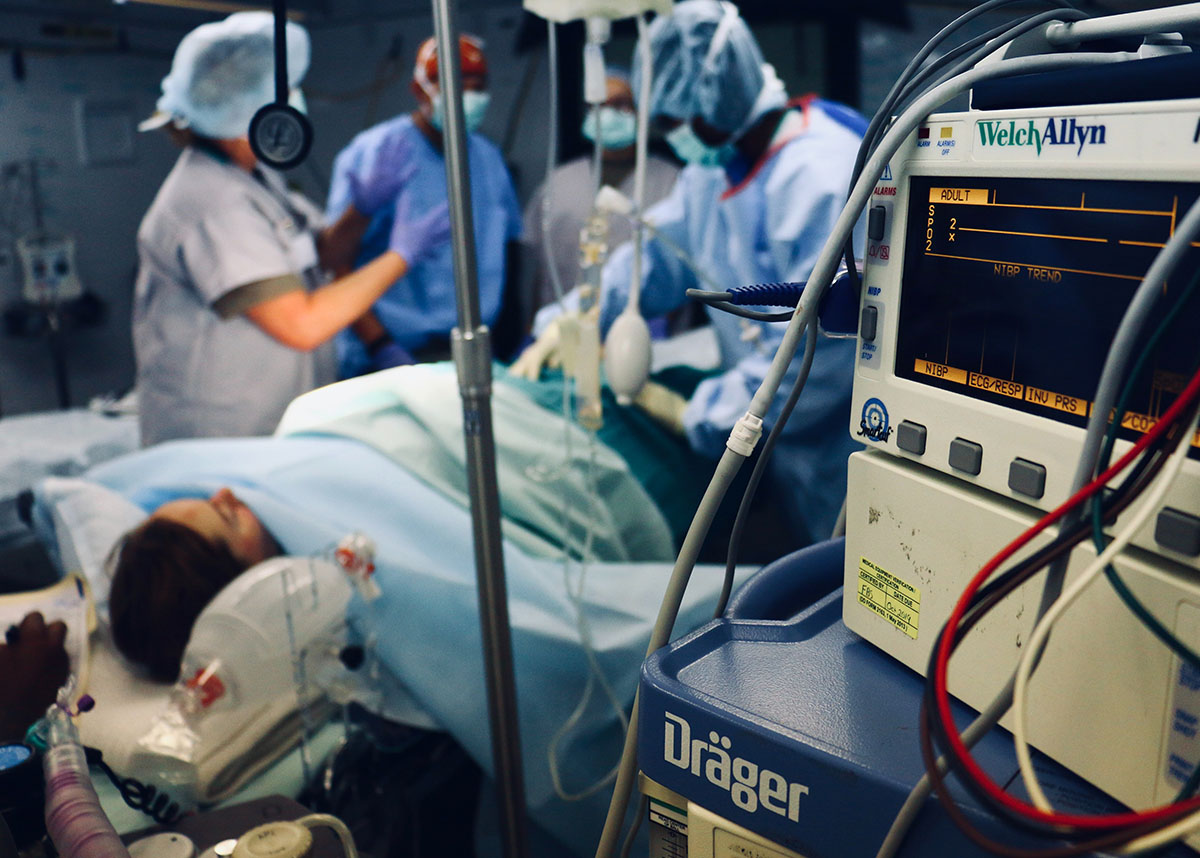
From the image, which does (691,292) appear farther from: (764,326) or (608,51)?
(608,51)

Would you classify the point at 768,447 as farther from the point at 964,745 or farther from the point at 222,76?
the point at 222,76

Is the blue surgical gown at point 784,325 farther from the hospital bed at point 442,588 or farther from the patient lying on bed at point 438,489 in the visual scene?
the hospital bed at point 442,588

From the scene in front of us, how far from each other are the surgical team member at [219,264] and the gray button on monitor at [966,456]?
67.8 inches

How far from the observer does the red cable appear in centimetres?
37

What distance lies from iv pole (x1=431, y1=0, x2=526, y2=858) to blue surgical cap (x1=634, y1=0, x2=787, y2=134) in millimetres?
1103

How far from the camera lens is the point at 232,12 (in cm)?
197

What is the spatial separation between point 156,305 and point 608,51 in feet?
5.38

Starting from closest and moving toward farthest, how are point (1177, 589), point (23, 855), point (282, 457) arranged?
point (1177, 589)
point (23, 855)
point (282, 457)

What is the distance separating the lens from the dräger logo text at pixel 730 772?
511mm

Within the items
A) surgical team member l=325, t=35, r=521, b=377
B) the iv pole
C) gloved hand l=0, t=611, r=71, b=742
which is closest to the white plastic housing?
the iv pole

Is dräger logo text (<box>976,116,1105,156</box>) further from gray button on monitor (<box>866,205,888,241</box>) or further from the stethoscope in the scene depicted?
the stethoscope

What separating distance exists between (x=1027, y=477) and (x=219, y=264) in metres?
1.85

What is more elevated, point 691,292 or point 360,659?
point 691,292

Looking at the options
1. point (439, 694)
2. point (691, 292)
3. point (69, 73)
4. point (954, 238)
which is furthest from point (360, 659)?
point (69, 73)
